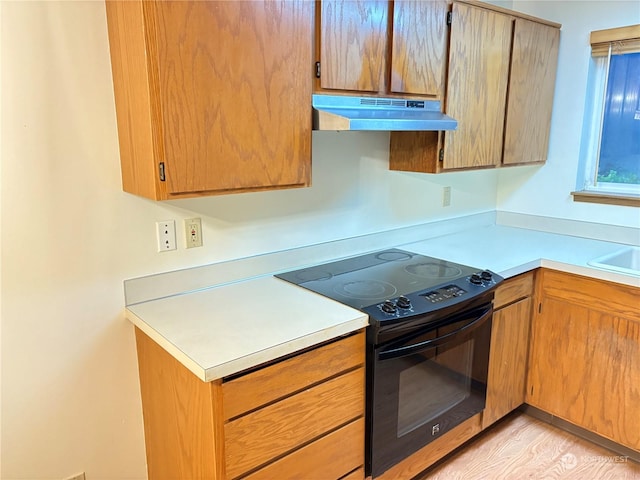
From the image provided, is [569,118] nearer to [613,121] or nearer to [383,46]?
[613,121]

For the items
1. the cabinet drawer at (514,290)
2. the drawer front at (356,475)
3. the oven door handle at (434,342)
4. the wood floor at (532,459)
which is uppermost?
the cabinet drawer at (514,290)

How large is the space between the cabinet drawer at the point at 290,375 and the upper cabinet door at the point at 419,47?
3.39ft

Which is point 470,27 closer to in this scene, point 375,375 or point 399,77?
point 399,77

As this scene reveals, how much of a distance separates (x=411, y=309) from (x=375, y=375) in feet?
0.85

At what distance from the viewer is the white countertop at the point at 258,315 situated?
4.34ft

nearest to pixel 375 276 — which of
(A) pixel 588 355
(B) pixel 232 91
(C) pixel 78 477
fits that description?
(B) pixel 232 91

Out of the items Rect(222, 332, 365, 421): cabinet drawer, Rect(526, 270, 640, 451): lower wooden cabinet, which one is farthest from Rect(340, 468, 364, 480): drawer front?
Rect(526, 270, 640, 451): lower wooden cabinet

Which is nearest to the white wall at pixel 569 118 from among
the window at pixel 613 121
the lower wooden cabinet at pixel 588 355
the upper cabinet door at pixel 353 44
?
the window at pixel 613 121

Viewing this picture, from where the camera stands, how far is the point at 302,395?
4.77 feet

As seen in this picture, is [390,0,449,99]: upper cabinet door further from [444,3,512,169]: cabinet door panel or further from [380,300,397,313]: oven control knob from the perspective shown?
[380,300,397,313]: oven control knob

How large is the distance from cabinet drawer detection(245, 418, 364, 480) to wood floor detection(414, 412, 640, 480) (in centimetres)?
61

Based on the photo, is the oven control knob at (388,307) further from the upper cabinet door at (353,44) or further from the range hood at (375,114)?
the upper cabinet door at (353,44)

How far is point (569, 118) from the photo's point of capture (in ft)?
8.82

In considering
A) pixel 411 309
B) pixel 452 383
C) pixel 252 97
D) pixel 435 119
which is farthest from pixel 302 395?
pixel 435 119
